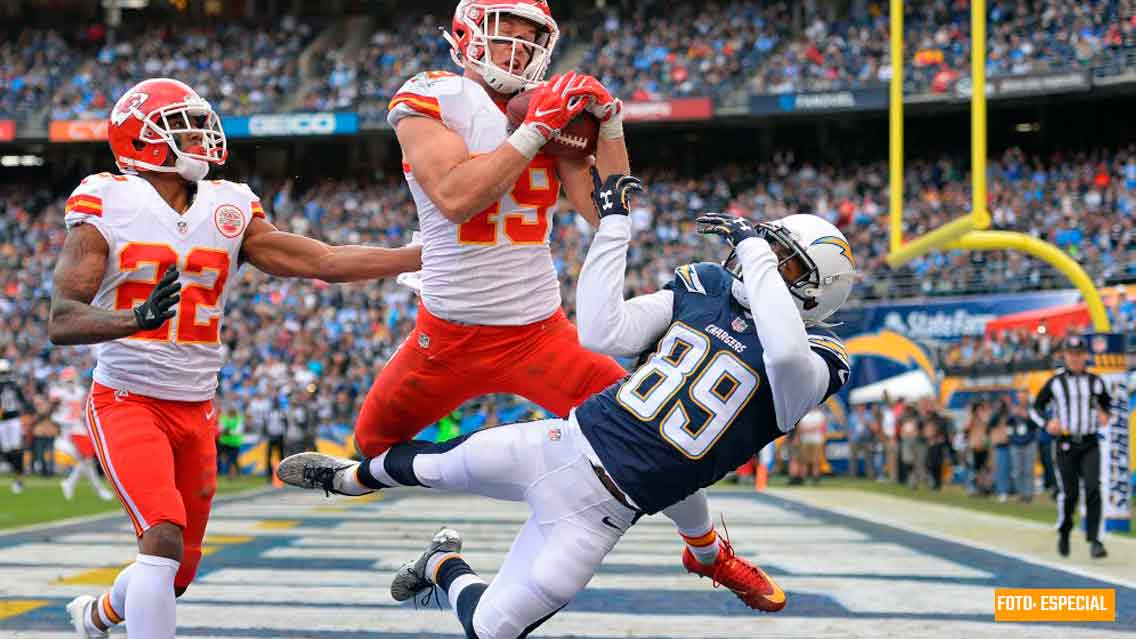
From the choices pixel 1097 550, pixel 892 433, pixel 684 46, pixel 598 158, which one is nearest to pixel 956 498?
pixel 892 433

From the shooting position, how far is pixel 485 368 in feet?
14.7

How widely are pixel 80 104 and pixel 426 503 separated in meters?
20.0

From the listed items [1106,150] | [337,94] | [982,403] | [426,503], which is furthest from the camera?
[337,94]

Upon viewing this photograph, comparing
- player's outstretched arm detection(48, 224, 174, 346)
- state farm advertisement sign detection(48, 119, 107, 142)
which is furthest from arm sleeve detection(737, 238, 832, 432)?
state farm advertisement sign detection(48, 119, 107, 142)

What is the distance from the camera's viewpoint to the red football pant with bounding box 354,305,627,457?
4477 millimetres

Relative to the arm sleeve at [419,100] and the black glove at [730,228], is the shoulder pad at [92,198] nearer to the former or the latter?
the arm sleeve at [419,100]

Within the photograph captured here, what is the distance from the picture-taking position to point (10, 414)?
18203 mm

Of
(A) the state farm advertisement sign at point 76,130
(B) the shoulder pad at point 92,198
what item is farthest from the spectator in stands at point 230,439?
(B) the shoulder pad at point 92,198

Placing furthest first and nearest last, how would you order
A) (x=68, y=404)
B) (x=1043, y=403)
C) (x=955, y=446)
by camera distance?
1. (x=68, y=404)
2. (x=955, y=446)
3. (x=1043, y=403)

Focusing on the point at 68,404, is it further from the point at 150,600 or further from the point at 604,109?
the point at 604,109

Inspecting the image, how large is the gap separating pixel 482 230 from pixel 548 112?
507mm

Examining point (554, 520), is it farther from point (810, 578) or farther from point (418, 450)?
point (810, 578)

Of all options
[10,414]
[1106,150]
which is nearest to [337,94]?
[10,414]

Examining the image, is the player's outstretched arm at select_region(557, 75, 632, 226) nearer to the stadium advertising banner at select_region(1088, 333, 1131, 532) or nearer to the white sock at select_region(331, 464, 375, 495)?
the white sock at select_region(331, 464, 375, 495)
